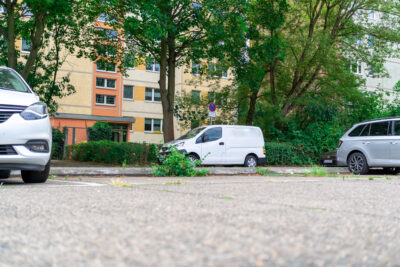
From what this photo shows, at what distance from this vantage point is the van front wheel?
727 inches

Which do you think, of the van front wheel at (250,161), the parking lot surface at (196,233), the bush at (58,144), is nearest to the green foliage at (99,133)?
the bush at (58,144)

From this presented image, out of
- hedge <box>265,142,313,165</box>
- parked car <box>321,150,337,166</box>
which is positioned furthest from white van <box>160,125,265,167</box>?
parked car <box>321,150,337,166</box>

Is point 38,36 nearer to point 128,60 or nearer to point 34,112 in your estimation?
point 128,60

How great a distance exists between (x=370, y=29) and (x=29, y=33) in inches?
619

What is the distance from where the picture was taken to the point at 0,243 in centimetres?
229

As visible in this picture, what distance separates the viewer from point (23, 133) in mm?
6773

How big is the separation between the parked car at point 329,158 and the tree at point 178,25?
6448 millimetres

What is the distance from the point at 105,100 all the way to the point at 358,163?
1371 inches

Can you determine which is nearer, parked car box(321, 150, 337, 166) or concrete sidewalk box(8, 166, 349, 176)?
concrete sidewalk box(8, 166, 349, 176)

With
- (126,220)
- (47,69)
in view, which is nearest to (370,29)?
(47,69)

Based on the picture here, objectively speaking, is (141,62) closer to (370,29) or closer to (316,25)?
(316,25)

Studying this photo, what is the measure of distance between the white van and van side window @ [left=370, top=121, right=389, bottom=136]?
559 centimetres

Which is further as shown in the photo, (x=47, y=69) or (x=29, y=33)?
(x=47, y=69)

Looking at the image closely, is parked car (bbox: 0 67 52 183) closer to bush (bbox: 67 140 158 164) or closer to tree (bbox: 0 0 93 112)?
tree (bbox: 0 0 93 112)
